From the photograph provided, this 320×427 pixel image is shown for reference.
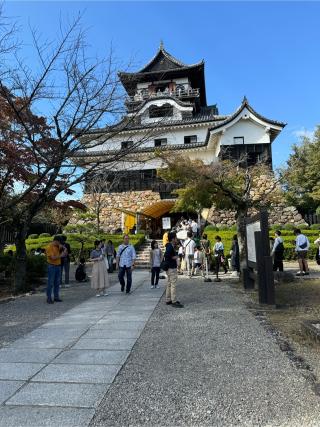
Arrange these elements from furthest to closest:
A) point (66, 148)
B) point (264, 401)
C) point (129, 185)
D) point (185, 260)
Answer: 1. point (129, 185)
2. point (185, 260)
3. point (66, 148)
4. point (264, 401)

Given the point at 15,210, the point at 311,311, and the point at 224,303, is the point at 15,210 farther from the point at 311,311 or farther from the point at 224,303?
the point at 311,311

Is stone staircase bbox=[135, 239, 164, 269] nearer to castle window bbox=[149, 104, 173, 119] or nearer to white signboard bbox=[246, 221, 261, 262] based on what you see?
castle window bbox=[149, 104, 173, 119]

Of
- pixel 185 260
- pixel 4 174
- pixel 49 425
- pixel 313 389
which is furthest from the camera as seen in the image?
pixel 185 260

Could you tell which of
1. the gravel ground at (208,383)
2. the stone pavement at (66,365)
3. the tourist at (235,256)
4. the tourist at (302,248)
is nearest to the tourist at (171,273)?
the stone pavement at (66,365)

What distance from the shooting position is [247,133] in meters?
28.9

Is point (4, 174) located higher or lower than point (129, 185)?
lower

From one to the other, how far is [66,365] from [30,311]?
158 inches

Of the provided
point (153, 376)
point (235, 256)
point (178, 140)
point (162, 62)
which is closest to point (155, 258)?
point (235, 256)

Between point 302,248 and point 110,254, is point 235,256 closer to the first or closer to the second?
point 302,248

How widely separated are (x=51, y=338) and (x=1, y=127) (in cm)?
670

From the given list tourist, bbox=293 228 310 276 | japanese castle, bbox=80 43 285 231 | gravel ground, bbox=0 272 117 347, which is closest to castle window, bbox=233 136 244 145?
japanese castle, bbox=80 43 285 231

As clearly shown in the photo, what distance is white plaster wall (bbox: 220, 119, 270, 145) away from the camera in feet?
94.2

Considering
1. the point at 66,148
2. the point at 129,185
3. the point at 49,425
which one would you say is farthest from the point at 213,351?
the point at 129,185

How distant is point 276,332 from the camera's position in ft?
19.7
